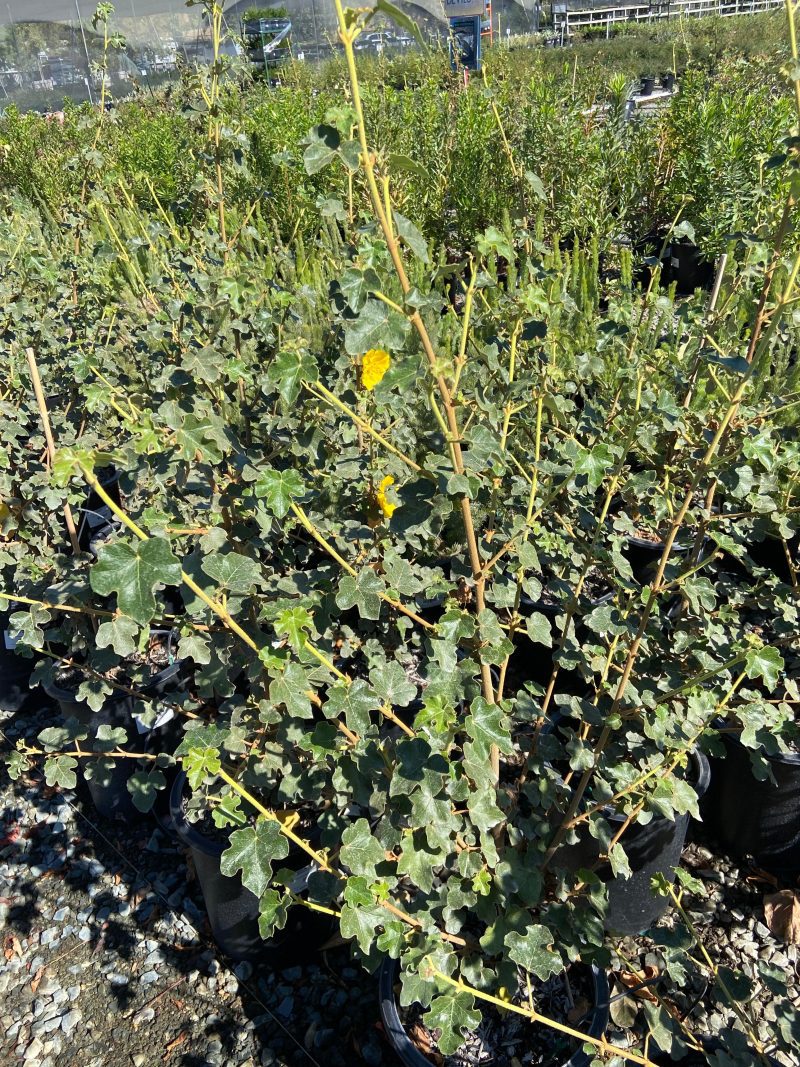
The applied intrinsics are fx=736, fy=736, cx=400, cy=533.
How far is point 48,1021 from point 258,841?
1.13 metres

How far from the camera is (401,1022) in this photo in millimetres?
1386

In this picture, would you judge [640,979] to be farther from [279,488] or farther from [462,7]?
[462,7]

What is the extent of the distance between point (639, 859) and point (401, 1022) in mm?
583

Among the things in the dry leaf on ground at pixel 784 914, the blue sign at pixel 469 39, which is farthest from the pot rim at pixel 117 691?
the blue sign at pixel 469 39

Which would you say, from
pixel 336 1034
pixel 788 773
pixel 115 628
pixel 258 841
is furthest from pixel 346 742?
pixel 788 773

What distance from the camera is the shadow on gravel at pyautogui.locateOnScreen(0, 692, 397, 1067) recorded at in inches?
64.0

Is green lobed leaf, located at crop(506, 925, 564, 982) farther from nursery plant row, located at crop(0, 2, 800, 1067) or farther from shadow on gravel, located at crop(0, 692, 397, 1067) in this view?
shadow on gravel, located at crop(0, 692, 397, 1067)

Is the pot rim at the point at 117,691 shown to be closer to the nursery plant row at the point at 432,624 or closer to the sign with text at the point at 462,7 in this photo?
the nursery plant row at the point at 432,624

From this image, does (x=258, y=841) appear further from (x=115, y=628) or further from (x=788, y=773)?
(x=788, y=773)

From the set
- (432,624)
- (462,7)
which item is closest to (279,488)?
(432,624)

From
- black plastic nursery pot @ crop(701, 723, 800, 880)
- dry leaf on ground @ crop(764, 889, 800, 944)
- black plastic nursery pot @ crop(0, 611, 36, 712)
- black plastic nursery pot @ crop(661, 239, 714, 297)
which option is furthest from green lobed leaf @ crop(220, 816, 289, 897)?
black plastic nursery pot @ crop(661, 239, 714, 297)

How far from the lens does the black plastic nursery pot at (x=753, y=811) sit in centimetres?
175

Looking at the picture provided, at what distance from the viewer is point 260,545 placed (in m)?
1.60

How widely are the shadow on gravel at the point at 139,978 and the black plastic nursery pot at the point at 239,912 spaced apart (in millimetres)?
59
